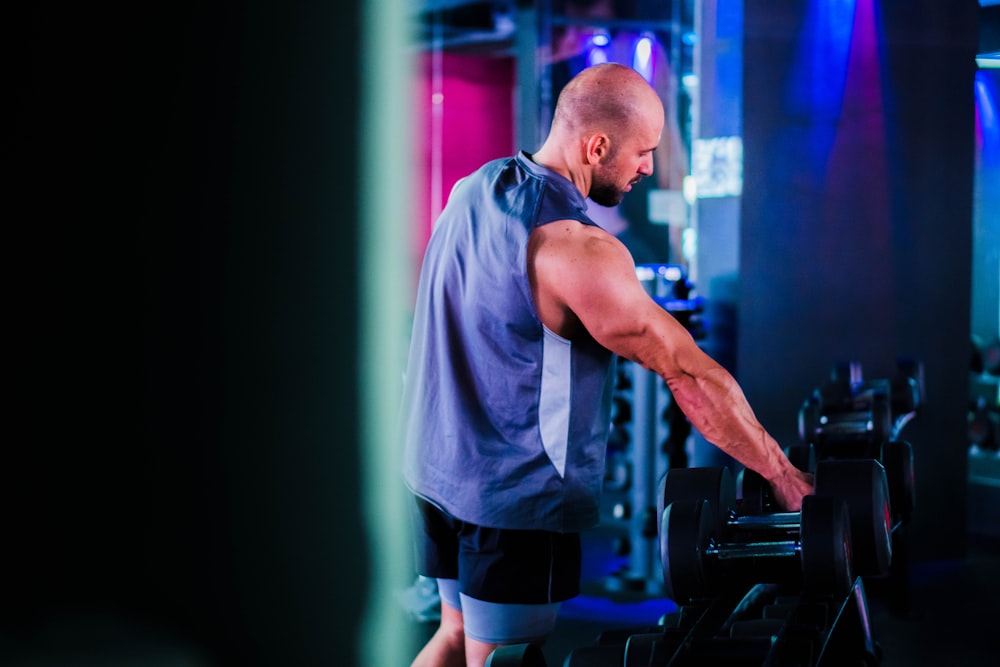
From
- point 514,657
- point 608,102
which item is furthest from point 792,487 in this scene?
point 608,102

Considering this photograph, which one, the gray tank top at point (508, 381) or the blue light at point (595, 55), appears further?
the blue light at point (595, 55)

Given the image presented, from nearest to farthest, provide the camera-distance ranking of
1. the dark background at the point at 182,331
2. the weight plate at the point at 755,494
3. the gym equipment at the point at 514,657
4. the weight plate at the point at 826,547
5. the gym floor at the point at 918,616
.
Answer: the gym equipment at the point at 514,657, the weight plate at the point at 826,547, the weight plate at the point at 755,494, the dark background at the point at 182,331, the gym floor at the point at 918,616

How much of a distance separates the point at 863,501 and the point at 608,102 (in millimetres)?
813

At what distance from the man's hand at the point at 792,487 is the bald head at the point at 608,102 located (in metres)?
0.69

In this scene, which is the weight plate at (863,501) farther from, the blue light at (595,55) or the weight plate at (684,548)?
the blue light at (595,55)

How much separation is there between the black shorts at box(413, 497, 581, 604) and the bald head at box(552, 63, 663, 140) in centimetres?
72

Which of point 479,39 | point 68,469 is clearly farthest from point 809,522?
point 479,39

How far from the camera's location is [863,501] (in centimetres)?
196

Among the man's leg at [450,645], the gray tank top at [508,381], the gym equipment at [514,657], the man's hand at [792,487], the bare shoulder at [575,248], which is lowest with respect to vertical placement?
the man's leg at [450,645]

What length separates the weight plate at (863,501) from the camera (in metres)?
1.96

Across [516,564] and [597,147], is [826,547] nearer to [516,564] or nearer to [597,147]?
[516,564]

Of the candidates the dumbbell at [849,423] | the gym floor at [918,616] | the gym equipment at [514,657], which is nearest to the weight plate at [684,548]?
the gym equipment at [514,657]

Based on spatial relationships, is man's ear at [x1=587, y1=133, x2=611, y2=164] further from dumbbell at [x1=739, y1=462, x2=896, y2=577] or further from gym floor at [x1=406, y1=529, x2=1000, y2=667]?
gym floor at [x1=406, y1=529, x2=1000, y2=667]

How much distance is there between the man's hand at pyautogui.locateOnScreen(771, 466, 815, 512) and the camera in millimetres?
2076
